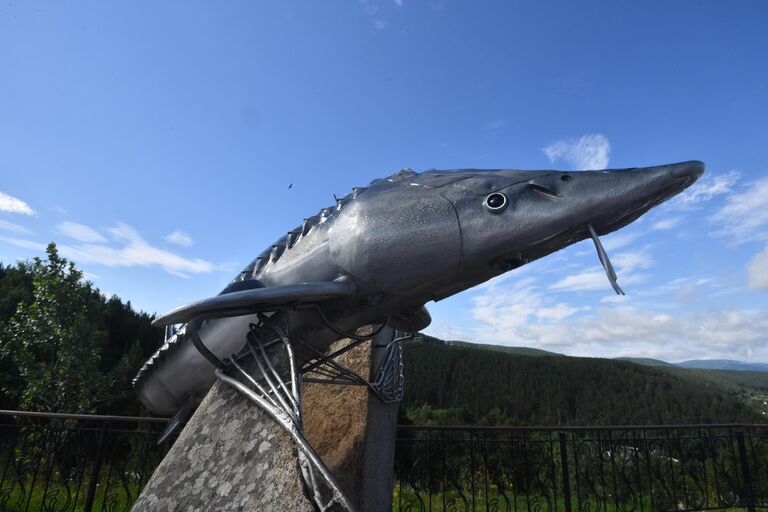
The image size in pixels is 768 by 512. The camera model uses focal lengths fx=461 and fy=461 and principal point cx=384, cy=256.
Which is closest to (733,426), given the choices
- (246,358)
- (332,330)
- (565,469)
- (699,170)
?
(565,469)

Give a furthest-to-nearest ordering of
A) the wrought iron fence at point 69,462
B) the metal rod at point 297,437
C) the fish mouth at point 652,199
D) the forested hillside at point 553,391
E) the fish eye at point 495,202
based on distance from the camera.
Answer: the forested hillside at point 553,391 < the wrought iron fence at point 69,462 < the fish eye at point 495,202 < the fish mouth at point 652,199 < the metal rod at point 297,437

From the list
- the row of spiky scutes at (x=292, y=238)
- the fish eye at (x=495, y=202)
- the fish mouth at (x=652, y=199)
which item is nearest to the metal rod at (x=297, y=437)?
the row of spiky scutes at (x=292, y=238)

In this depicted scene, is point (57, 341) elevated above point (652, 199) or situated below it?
below

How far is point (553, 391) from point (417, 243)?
2953 centimetres

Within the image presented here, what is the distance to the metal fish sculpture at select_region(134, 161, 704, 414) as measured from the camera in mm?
2275

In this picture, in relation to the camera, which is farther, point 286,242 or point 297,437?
point 286,242

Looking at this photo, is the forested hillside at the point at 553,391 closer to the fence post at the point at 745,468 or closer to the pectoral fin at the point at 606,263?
the fence post at the point at 745,468

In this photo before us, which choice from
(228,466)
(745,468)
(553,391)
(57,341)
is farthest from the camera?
(553,391)

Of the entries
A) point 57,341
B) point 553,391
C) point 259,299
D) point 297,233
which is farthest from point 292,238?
point 553,391

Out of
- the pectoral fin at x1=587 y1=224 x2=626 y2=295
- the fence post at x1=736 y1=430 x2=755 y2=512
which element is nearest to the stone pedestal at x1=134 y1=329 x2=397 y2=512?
the pectoral fin at x1=587 y1=224 x2=626 y2=295

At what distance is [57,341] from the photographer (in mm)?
12320

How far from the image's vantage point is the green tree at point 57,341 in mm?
11727

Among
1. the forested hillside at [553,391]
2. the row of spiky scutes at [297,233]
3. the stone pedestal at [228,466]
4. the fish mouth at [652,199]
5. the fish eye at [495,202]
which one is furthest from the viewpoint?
the forested hillside at [553,391]

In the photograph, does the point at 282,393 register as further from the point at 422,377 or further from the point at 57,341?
the point at 422,377
